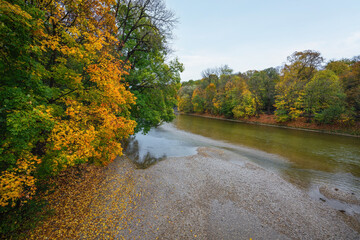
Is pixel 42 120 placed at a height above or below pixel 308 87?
below

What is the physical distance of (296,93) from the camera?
117ft

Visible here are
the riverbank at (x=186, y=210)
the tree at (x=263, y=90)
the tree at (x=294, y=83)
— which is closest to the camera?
the riverbank at (x=186, y=210)

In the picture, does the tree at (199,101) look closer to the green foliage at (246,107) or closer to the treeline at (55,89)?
the green foliage at (246,107)

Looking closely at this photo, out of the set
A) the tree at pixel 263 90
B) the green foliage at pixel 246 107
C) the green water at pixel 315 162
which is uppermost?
the tree at pixel 263 90

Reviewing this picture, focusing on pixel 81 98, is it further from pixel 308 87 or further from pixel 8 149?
pixel 308 87

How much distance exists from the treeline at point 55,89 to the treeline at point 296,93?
121 feet

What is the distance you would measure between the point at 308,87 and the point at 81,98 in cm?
4391

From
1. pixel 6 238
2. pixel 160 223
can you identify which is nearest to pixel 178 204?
pixel 160 223

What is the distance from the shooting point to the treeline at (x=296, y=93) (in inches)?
1148

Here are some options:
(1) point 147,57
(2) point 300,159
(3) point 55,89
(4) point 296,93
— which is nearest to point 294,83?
(4) point 296,93

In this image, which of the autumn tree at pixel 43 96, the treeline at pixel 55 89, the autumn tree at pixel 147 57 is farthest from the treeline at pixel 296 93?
the autumn tree at pixel 43 96

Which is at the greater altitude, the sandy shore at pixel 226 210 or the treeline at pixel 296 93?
the treeline at pixel 296 93

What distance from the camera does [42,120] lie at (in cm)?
403

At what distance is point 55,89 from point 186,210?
7880 millimetres
